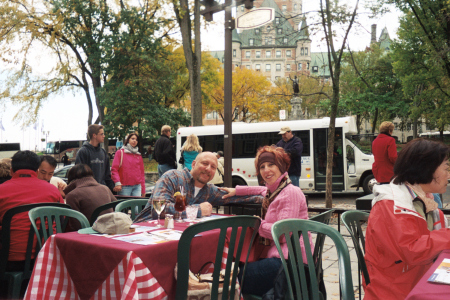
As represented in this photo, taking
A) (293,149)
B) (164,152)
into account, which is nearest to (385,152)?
(293,149)

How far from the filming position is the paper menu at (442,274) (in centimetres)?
179

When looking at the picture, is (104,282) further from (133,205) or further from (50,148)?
(50,148)

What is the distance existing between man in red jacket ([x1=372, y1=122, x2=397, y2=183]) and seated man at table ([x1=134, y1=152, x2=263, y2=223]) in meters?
4.50

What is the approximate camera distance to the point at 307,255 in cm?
248

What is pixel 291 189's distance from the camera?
3404 mm

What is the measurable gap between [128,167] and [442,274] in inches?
273

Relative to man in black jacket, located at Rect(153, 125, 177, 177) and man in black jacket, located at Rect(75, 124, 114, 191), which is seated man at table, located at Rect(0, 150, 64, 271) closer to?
man in black jacket, located at Rect(75, 124, 114, 191)

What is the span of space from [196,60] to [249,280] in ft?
42.6

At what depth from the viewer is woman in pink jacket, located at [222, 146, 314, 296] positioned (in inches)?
125

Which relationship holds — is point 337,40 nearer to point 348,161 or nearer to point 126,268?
point 348,161

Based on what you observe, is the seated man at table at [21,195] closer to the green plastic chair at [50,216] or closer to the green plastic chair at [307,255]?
the green plastic chair at [50,216]

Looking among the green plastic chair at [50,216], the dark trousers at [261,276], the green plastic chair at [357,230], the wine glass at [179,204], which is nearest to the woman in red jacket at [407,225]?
the green plastic chair at [357,230]

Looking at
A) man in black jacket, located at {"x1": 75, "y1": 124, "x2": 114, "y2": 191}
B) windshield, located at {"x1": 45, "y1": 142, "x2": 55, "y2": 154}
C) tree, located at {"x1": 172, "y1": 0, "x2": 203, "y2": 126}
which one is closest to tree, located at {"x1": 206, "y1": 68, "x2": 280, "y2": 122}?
windshield, located at {"x1": 45, "y1": 142, "x2": 55, "y2": 154}

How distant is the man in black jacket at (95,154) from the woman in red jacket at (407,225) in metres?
5.48
